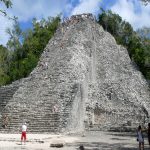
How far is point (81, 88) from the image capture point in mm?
27250

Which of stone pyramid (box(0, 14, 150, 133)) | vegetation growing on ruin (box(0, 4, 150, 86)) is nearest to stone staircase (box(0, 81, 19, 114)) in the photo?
stone pyramid (box(0, 14, 150, 133))

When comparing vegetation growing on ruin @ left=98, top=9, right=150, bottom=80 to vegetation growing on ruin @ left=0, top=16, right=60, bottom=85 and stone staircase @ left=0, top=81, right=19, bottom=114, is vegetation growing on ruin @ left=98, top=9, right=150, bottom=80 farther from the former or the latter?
stone staircase @ left=0, top=81, right=19, bottom=114

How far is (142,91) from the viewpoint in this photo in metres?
33.4

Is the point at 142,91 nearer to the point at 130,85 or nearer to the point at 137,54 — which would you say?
the point at 130,85

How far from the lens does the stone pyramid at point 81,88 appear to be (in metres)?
25.7

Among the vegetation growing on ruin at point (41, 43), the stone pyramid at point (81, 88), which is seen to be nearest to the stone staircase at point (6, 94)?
the stone pyramid at point (81, 88)

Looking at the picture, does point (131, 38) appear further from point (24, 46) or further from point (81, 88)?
point (81, 88)

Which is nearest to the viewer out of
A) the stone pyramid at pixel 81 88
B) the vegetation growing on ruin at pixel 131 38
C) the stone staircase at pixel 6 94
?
the stone pyramid at pixel 81 88

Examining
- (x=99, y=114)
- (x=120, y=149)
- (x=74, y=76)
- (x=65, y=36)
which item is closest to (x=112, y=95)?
(x=99, y=114)

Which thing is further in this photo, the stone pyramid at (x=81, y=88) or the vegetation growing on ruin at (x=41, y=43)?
the vegetation growing on ruin at (x=41, y=43)

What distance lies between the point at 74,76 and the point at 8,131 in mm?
6348

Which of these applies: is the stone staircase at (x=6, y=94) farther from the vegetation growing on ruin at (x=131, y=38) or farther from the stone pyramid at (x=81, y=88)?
the vegetation growing on ruin at (x=131, y=38)

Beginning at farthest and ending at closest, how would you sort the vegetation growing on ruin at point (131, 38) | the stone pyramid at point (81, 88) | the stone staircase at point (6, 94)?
the vegetation growing on ruin at point (131, 38) < the stone staircase at point (6, 94) < the stone pyramid at point (81, 88)

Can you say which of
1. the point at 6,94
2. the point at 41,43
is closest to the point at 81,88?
the point at 6,94
